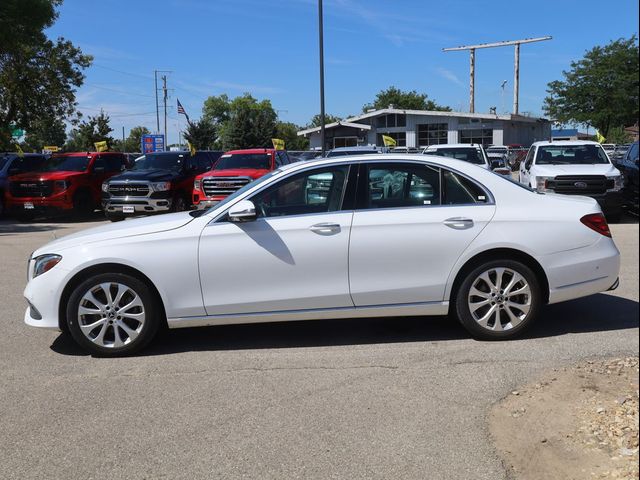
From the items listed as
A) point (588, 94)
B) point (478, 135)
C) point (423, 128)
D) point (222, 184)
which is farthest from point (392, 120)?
point (222, 184)

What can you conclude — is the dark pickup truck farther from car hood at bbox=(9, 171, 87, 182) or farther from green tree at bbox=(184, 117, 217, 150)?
green tree at bbox=(184, 117, 217, 150)

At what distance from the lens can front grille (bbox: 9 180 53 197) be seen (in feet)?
55.2

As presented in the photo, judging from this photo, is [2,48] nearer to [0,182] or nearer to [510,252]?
[0,182]

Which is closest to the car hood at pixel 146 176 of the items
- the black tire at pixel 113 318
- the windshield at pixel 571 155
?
the windshield at pixel 571 155

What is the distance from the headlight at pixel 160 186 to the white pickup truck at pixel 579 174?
9.12 metres

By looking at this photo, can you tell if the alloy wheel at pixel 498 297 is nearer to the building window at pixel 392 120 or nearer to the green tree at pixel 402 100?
the building window at pixel 392 120

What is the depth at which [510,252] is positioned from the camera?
542cm

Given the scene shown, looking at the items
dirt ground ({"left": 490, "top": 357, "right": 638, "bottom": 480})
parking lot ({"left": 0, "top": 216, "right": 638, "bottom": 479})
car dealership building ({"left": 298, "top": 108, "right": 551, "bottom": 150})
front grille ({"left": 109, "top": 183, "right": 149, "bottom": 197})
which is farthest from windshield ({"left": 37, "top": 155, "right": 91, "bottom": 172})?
car dealership building ({"left": 298, "top": 108, "right": 551, "bottom": 150})

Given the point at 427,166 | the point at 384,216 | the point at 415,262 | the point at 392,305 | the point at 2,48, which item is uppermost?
the point at 2,48

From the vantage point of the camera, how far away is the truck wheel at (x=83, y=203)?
1720 centimetres

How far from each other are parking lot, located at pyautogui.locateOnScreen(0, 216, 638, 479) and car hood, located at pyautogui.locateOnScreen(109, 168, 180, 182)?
9.92 m

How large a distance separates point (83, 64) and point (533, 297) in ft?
99.9

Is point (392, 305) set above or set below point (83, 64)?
below

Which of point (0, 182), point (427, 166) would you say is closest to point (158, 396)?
point (427, 166)
